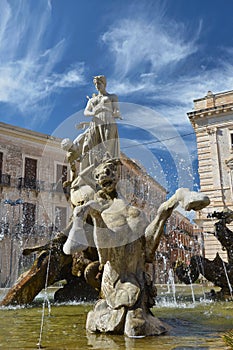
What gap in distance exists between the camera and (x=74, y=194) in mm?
6695

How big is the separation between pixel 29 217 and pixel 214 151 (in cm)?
1367

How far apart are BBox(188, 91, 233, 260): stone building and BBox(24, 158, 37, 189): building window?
39.5ft

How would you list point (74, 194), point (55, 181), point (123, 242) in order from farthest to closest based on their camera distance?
point (55, 181) < point (74, 194) < point (123, 242)

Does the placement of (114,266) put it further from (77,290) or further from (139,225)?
(77,290)

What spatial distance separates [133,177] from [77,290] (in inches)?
940

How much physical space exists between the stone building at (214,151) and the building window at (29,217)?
11.6 meters

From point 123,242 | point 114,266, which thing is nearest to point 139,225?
point 123,242

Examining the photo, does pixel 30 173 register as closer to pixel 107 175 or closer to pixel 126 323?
pixel 107 175

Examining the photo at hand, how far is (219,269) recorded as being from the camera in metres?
8.60

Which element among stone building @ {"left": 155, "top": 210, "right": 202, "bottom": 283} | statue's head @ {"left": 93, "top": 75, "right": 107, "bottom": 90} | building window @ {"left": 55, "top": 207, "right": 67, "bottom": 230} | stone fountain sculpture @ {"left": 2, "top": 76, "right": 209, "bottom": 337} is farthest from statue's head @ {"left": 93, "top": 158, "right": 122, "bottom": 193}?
building window @ {"left": 55, "top": 207, "right": 67, "bottom": 230}

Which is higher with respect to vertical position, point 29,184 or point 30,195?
point 29,184

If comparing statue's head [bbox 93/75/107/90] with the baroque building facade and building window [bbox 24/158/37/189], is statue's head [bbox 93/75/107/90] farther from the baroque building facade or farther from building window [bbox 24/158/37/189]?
building window [bbox 24/158/37/189]

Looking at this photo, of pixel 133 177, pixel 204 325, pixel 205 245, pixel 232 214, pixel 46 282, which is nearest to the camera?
pixel 204 325

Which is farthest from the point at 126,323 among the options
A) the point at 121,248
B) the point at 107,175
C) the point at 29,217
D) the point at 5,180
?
the point at 29,217
